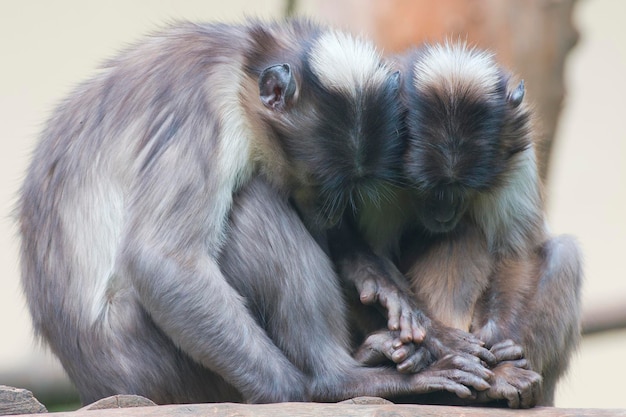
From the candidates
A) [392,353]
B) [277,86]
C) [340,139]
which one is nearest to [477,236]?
[392,353]

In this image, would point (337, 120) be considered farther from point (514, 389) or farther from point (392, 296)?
point (514, 389)

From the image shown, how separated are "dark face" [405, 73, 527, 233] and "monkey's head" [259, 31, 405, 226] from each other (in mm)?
97

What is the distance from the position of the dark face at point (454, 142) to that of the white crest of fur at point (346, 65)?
0.74 ft

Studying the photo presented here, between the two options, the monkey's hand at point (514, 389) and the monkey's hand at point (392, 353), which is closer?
the monkey's hand at point (514, 389)

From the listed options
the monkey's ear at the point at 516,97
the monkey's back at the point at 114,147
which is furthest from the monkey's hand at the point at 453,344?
the monkey's back at the point at 114,147

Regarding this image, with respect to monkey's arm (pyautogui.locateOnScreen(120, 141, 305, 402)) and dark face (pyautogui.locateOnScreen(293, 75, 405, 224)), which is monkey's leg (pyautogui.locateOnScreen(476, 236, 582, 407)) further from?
monkey's arm (pyautogui.locateOnScreen(120, 141, 305, 402))

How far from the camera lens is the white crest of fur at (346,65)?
5328mm

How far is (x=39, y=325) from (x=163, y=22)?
1665 mm

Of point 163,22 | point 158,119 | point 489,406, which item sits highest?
point 163,22

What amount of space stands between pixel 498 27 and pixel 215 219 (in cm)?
377

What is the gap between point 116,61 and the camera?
19.4ft

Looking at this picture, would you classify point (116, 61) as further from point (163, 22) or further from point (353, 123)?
point (353, 123)

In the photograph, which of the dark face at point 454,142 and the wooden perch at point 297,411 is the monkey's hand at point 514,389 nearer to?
the wooden perch at point 297,411

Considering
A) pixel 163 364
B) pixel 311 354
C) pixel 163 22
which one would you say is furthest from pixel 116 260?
pixel 163 22
